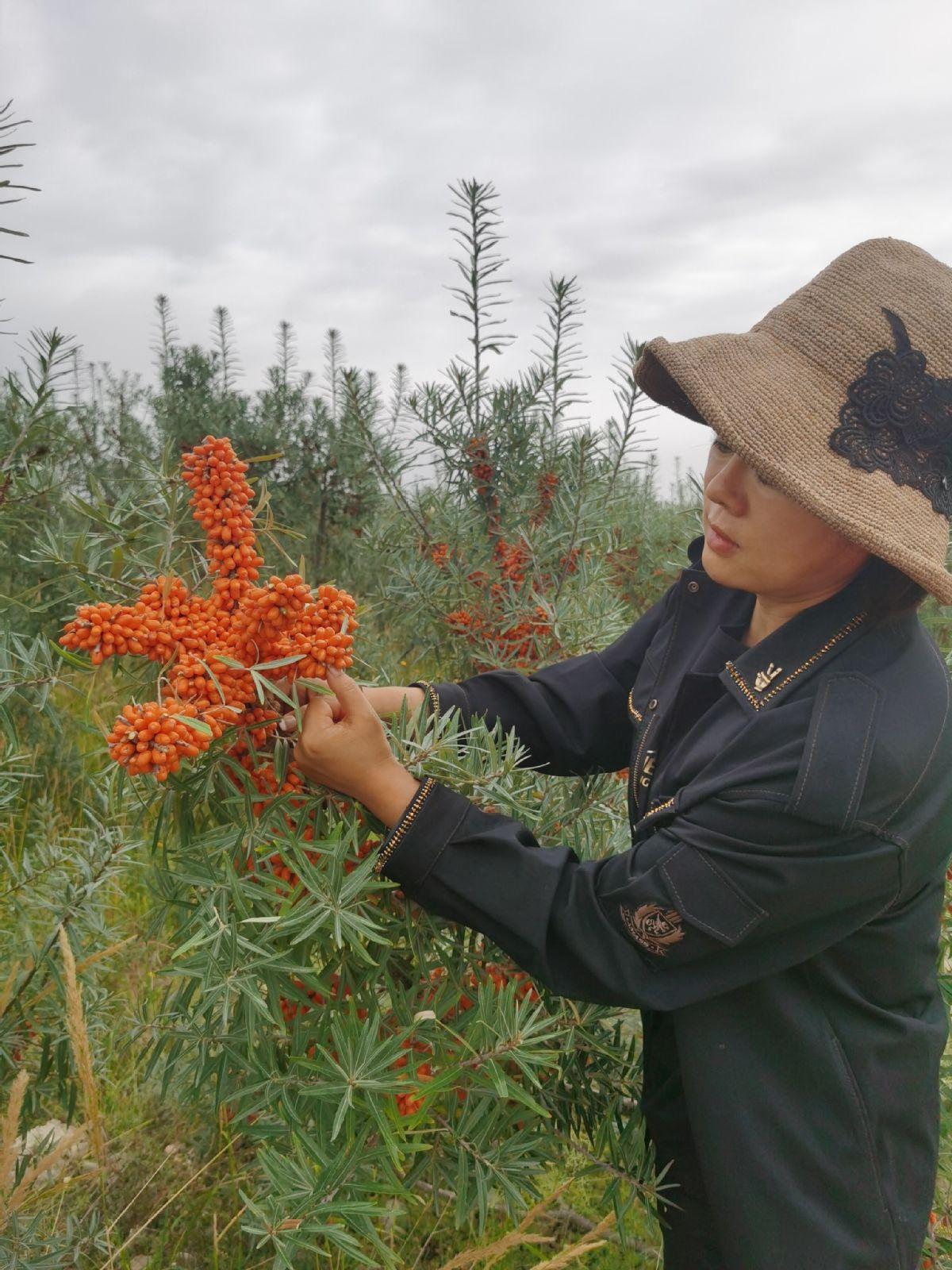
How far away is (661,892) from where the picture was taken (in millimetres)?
1236

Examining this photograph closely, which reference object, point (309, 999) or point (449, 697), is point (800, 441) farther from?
point (309, 999)

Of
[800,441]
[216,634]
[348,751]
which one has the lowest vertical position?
[348,751]

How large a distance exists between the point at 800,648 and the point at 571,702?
51cm

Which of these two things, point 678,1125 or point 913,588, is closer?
point 913,588

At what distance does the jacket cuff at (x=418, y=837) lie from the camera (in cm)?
118

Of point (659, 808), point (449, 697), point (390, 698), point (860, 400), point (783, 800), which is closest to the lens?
point (783, 800)

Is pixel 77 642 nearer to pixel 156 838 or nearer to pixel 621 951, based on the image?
pixel 156 838

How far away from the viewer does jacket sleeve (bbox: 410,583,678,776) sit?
175 cm

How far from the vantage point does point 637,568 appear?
11.7ft

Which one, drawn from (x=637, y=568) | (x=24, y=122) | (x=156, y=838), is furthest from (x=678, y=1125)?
(x=637, y=568)

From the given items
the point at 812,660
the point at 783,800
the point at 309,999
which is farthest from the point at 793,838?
the point at 309,999

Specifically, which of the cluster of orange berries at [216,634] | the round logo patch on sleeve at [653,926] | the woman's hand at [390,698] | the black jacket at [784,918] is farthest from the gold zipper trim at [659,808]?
the cluster of orange berries at [216,634]

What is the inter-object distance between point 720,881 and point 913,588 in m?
0.49

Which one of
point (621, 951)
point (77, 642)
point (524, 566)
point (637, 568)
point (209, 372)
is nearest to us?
point (77, 642)
